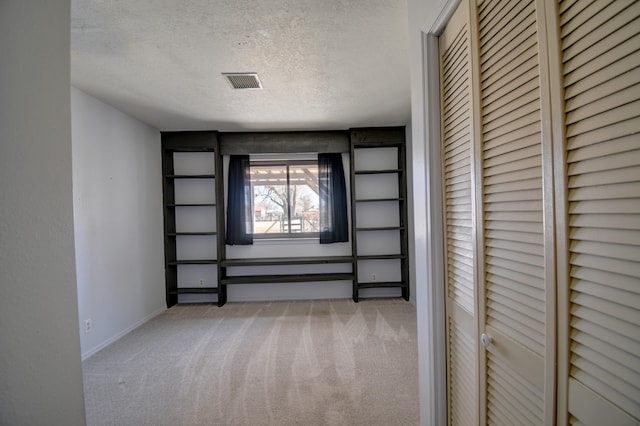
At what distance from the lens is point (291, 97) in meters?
2.64

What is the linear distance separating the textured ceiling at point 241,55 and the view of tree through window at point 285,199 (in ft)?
3.46

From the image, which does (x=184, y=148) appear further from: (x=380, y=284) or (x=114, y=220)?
(x=380, y=284)

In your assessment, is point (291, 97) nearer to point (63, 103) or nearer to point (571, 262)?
point (63, 103)

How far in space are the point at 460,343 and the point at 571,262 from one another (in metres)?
0.63

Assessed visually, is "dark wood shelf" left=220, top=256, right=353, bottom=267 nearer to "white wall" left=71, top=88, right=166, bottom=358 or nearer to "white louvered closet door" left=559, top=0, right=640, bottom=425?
"white wall" left=71, top=88, right=166, bottom=358

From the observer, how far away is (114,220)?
9.35 feet

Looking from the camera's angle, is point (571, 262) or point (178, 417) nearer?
point (571, 262)

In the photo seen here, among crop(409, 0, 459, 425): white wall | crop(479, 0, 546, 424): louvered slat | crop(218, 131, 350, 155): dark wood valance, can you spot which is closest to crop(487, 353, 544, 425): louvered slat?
crop(479, 0, 546, 424): louvered slat

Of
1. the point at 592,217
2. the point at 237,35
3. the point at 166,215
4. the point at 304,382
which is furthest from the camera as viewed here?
the point at 166,215

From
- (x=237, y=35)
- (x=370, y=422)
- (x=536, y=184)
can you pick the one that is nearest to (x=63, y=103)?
(x=536, y=184)

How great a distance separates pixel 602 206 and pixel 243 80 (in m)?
2.43

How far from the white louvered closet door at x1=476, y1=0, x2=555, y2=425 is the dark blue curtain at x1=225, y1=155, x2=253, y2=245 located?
3470 mm

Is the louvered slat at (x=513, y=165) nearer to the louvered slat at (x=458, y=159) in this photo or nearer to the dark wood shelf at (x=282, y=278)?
the louvered slat at (x=458, y=159)

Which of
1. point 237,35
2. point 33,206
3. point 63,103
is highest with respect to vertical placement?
point 237,35
